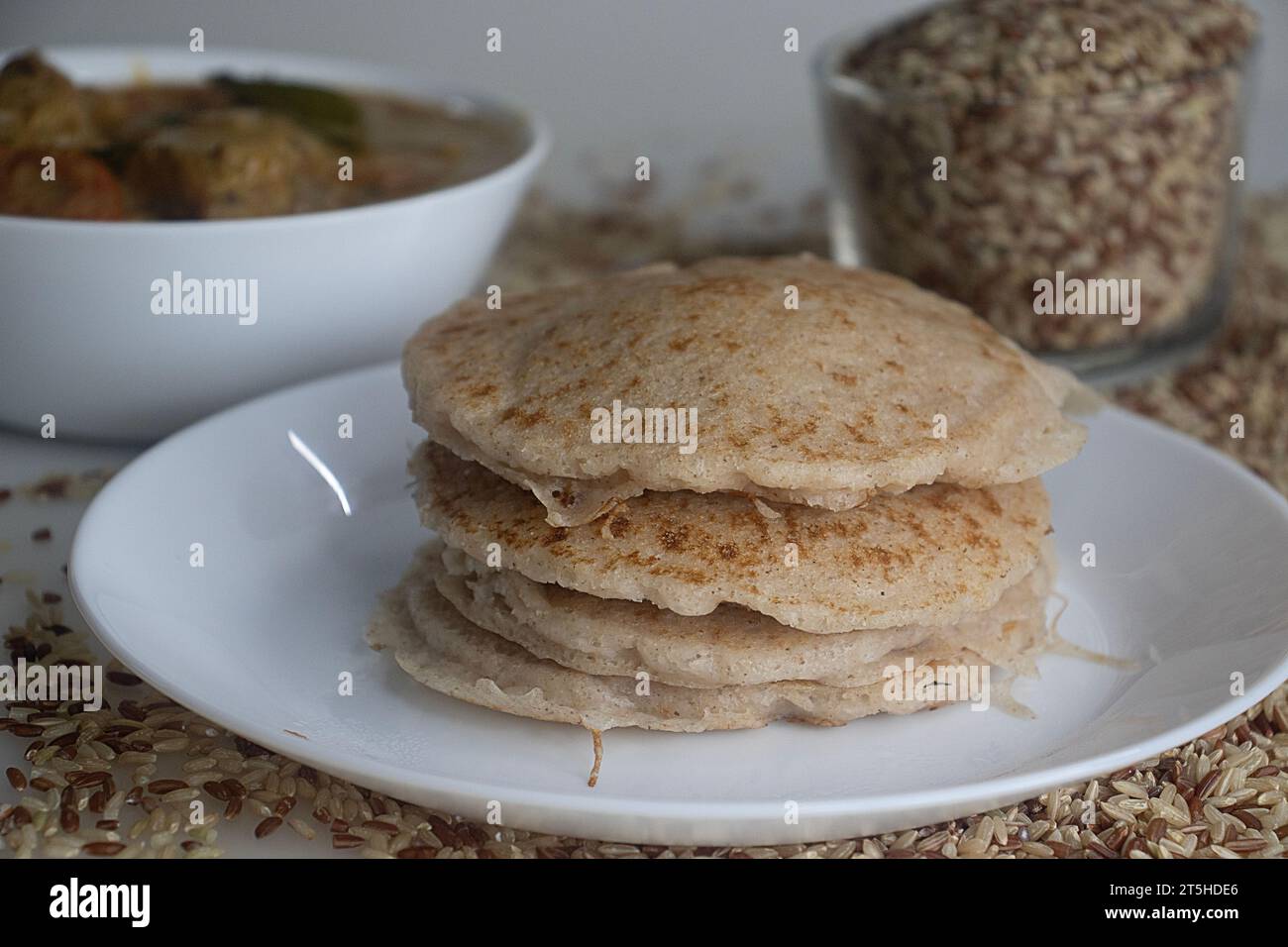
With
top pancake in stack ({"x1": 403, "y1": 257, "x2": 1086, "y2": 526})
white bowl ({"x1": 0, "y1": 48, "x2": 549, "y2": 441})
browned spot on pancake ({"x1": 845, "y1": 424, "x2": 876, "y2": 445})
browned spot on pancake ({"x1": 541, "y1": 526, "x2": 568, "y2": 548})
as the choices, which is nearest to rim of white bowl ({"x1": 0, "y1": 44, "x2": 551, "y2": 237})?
white bowl ({"x1": 0, "y1": 48, "x2": 549, "y2": 441})

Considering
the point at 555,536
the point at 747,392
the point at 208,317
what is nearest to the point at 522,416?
the point at 555,536

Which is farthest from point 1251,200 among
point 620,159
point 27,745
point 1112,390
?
point 27,745

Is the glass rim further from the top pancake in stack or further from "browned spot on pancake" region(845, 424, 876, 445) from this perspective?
"browned spot on pancake" region(845, 424, 876, 445)

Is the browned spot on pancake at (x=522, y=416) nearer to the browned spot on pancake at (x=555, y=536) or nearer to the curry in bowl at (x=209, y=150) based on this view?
the browned spot on pancake at (x=555, y=536)

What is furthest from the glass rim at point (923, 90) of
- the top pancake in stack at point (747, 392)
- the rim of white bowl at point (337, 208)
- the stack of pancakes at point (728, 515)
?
the stack of pancakes at point (728, 515)

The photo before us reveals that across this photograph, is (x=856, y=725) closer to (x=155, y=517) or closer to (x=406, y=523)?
(x=406, y=523)
